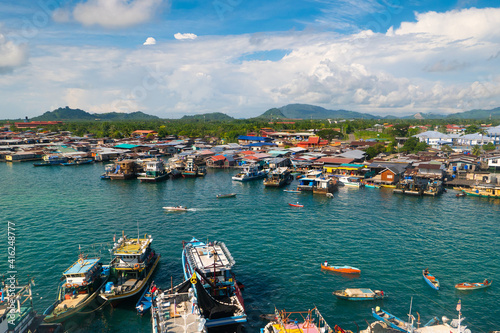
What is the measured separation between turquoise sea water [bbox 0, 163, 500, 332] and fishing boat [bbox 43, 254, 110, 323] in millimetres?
942

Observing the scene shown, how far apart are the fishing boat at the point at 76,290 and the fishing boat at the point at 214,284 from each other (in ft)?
23.2

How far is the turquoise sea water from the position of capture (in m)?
23.5

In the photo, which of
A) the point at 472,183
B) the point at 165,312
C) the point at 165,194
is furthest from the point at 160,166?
the point at 472,183

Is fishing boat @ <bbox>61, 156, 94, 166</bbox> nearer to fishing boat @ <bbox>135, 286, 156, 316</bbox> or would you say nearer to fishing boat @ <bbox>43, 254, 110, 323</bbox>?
fishing boat @ <bbox>43, 254, 110, 323</bbox>

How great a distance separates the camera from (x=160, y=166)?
7369 centimetres

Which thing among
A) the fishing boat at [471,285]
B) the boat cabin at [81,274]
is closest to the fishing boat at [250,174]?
the boat cabin at [81,274]

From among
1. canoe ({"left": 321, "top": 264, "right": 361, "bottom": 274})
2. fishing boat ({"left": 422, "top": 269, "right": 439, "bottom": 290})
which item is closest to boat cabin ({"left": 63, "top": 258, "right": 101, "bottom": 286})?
canoe ({"left": 321, "top": 264, "right": 361, "bottom": 274})

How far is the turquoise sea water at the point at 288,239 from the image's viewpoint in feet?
77.1

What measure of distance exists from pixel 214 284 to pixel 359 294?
11347mm

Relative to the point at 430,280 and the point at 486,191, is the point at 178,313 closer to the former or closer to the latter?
the point at 430,280

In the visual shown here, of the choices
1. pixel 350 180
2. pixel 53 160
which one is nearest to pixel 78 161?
pixel 53 160

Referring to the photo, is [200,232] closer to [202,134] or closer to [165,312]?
[165,312]

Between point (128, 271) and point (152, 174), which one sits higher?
point (152, 174)

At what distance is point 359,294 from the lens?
23906mm
